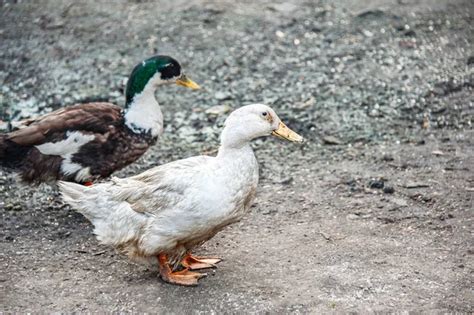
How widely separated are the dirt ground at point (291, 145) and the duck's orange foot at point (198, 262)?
3.4 inches

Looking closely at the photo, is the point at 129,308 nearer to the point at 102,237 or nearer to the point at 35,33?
the point at 102,237

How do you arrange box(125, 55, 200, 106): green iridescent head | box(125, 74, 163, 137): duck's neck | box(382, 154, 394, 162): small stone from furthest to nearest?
box(382, 154, 394, 162): small stone
box(125, 55, 200, 106): green iridescent head
box(125, 74, 163, 137): duck's neck

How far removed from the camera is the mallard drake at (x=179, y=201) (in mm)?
5199

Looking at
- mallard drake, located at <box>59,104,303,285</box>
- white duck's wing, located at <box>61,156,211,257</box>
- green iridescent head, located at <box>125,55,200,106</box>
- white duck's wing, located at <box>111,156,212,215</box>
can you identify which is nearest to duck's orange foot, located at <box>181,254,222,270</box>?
mallard drake, located at <box>59,104,303,285</box>

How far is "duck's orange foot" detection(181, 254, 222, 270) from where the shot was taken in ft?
18.6

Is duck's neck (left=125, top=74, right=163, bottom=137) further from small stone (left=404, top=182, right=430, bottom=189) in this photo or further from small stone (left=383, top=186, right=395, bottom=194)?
small stone (left=404, top=182, right=430, bottom=189)

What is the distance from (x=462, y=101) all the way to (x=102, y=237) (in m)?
4.63

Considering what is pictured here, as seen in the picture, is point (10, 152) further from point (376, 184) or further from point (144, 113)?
point (376, 184)

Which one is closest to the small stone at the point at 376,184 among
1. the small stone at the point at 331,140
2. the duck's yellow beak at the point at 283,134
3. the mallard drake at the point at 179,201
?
the small stone at the point at 331,140

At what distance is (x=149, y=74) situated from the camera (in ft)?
22.5

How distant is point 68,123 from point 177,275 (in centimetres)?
182

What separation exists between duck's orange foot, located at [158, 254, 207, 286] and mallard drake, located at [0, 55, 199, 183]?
140 centimetres

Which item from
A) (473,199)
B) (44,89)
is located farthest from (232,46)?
(473,199)

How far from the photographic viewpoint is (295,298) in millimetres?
5184
